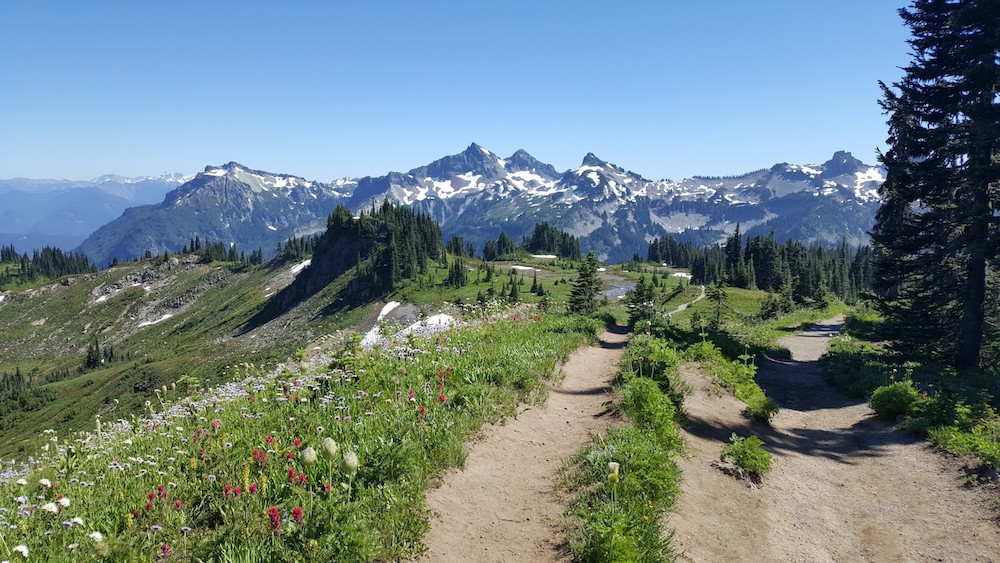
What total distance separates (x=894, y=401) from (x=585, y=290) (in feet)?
68.3

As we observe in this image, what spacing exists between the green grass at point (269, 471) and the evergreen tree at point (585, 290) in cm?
2028

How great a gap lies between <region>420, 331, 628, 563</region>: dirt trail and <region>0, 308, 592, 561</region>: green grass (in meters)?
0.33

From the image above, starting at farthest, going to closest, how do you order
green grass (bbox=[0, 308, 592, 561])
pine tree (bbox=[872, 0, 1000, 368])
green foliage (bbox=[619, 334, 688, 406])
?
1. pine tree (bbox=[872, 0, 1000, 368])
2. green foliage (bbox=[619, 334, 688, 406])
3. green grass (bbox=[0, 308, 592, 561])

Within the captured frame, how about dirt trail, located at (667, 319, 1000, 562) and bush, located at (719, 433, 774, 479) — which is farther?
bush, located at (719, 433, 774, 479)

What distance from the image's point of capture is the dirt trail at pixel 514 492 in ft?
18.1

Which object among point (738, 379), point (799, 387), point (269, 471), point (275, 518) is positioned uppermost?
point (275, 518)

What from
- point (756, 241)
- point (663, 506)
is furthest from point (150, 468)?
point (756, 241)

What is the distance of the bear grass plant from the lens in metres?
5.18

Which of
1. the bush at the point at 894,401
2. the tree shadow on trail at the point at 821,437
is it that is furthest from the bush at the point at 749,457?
the bush at the point at 894,401

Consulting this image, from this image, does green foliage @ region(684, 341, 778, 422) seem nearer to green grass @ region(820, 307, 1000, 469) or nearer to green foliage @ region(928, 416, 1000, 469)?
green grass @ region(820, 307, 1000, 469)

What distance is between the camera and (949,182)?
19.7 meters

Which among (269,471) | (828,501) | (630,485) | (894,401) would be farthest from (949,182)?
(269,471)

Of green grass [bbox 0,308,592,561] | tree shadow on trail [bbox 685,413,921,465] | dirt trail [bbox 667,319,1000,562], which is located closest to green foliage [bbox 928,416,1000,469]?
dirt trail [bbox 667,319,1000,562]

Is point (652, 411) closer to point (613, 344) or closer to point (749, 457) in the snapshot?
point (749, 457)
